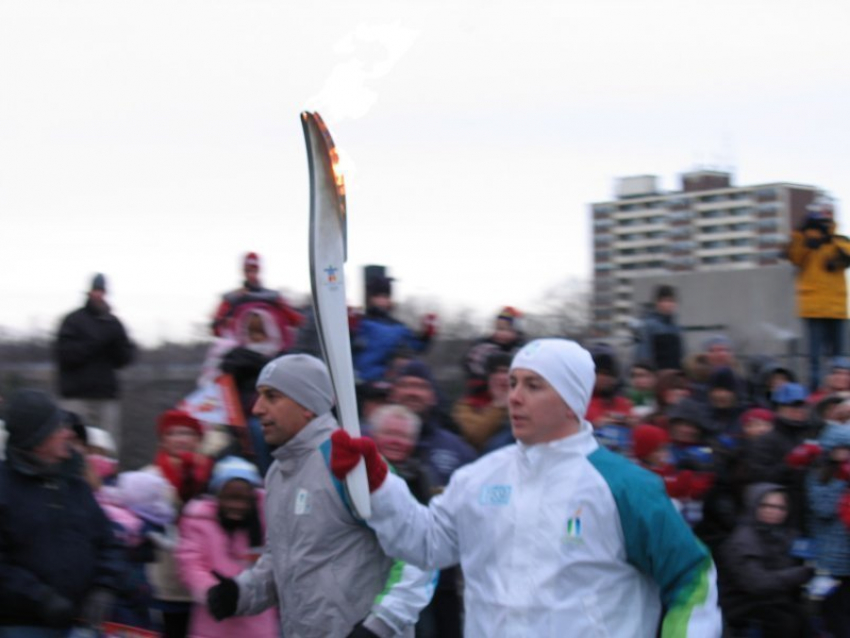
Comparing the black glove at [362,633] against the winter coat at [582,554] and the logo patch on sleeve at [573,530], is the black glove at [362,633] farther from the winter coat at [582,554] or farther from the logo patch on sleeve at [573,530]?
the logo patch on sleeve at [573,530]

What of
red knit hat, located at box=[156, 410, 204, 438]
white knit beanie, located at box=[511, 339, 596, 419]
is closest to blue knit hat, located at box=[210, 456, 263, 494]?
red knit hat, located at box=[156, 410, 204, 438]

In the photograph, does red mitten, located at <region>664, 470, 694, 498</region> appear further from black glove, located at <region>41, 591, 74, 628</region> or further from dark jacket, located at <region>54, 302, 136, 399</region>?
dark jacket, located at <region>54, 302, 136, 399</region>

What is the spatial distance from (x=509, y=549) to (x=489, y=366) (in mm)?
4027

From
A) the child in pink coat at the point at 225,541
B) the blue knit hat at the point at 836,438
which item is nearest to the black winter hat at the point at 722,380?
the blue knit hat at the point at 836,438

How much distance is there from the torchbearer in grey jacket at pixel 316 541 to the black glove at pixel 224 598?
7.7 inches

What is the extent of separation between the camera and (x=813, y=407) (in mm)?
8633

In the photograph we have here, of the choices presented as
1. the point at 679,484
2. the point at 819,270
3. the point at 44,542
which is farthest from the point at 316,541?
the point at 819,270

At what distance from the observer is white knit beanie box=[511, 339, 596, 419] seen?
3.90m

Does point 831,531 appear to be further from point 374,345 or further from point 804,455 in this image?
point 374,345

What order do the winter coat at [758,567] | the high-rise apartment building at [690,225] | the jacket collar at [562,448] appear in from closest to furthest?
the jacket collar at [562,448]
the winter coat at [758,567]
the high-rise apartment building at [690,225]

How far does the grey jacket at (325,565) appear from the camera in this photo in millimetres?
4723

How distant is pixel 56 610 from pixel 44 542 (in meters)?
0.23

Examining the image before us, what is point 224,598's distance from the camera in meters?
5.11

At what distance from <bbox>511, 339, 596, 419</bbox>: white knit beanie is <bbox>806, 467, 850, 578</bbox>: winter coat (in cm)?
352
